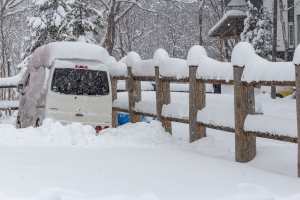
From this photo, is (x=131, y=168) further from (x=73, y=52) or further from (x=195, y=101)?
(x=73, y=52)

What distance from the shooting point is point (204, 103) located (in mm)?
10492

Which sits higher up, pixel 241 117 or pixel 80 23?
pixel 80 23

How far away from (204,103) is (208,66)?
31.8 inches

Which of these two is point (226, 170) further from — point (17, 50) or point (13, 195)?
point (17, 50)

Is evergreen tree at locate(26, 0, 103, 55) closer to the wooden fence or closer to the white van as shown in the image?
the wooden fence

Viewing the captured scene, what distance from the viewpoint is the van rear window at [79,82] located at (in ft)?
39.9

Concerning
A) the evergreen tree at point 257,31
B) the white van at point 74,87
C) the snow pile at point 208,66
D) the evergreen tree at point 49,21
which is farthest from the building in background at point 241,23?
the snow pile at point 208,66

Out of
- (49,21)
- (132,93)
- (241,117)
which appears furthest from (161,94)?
(49,21)

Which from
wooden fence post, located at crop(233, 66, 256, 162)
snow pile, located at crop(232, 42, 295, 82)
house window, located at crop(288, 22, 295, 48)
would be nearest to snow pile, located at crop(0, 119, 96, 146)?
wooden fence post, located at crop(233, 66, 256, 162)

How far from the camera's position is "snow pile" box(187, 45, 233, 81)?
941cm

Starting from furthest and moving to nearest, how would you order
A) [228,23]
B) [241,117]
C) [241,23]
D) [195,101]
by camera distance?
[241,23]
[228,23]
[195,101]
[241,117]

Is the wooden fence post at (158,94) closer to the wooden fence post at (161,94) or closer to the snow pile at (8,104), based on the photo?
the wooden fence post at (161,94)

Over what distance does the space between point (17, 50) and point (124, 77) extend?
6616 cm

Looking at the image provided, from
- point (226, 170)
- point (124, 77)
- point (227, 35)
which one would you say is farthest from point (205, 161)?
point (227, 35)
